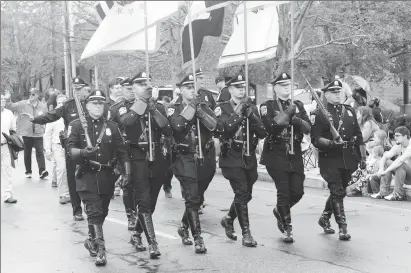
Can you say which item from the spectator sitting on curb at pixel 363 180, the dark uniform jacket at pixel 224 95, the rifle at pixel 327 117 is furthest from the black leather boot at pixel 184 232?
the spectator sitting on curb at pixel 363 180

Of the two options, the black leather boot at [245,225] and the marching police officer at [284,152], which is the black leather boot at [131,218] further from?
the marching police officer at [284,152]

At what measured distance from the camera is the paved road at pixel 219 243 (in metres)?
7.24

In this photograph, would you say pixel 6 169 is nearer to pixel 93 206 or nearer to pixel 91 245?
pixel 91 245

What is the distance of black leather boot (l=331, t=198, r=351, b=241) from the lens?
8469mm

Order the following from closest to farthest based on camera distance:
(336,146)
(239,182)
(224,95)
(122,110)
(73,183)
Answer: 1. (122,110)
2. (239,182)
3. (336,146)
4. (224,95)
5. (73,183)

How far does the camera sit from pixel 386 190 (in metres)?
12.5

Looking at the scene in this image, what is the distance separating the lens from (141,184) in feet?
25.6

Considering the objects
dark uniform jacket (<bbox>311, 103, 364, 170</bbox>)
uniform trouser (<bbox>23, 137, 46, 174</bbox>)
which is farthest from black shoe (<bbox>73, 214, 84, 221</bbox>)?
uniform trouser (<bbox>23, 137, 46, 174</bbox>)

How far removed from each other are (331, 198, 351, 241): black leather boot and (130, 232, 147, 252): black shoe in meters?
2.27

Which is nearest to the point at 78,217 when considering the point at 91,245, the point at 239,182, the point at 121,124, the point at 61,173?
the point at 61,173

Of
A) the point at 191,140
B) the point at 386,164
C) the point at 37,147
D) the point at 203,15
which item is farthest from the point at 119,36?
the point at 37,147

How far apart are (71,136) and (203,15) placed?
3527mm

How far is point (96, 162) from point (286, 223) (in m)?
2.36

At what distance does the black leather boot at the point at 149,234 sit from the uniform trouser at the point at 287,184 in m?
1.66
